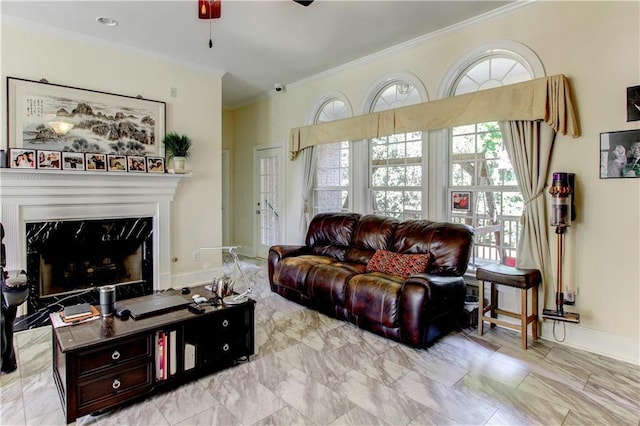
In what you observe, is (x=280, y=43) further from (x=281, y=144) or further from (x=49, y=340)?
(x=49, y=340)

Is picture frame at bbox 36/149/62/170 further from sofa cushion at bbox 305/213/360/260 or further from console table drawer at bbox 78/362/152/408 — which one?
sofa cushion at bbox 305/213/360/260

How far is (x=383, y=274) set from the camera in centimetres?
330

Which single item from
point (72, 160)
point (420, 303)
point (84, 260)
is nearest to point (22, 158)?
point (72, 160)

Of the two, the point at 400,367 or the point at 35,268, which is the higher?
the point at 35,268

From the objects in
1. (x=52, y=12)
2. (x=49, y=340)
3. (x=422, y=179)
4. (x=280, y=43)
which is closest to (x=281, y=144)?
(x=280, y=43)

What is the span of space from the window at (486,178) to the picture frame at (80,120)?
3.62m

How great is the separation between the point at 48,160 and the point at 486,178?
4523 millimetres

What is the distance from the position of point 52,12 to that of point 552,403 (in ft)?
17.1

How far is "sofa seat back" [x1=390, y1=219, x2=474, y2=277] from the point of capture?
3.21 metres

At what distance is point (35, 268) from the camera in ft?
11.9


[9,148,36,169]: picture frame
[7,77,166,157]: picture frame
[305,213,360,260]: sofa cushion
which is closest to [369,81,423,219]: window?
[305,213,360,260]: sofa cushion

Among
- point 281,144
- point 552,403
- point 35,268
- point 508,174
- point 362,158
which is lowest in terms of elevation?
point 552,403

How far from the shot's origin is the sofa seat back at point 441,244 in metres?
3.21

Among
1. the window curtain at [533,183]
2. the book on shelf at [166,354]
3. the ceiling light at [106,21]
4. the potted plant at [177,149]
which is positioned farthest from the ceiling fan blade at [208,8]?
the window curtain at [533,183]
